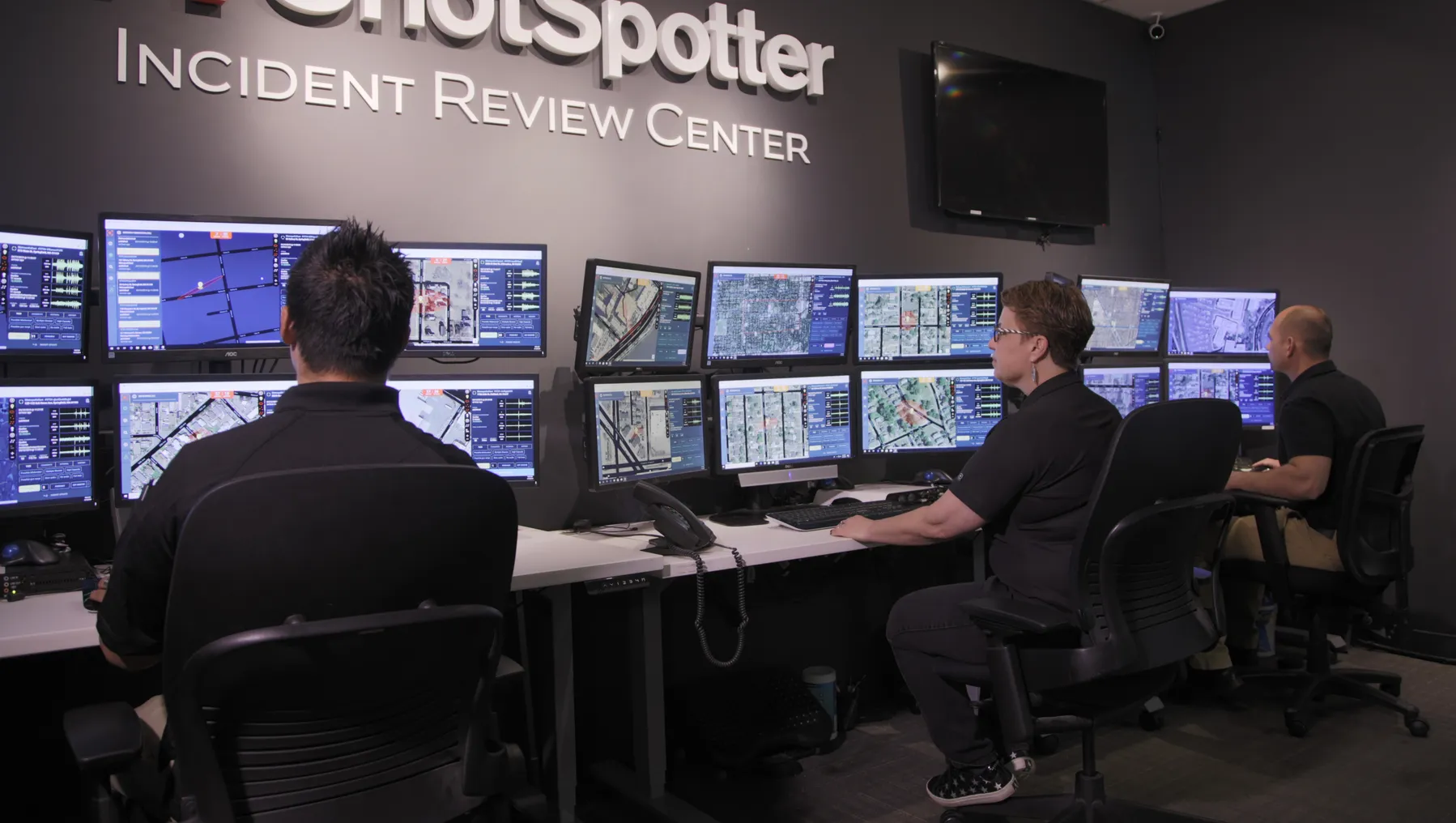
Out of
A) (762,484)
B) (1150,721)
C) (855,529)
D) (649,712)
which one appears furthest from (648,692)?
(1150,721)

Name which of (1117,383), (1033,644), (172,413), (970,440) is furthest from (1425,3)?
(172,413)

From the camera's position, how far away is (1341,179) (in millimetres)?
4582

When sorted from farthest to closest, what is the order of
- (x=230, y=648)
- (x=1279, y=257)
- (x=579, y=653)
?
(x=1279, y=257) < (x=579, y=653) < (x=230, y=648)

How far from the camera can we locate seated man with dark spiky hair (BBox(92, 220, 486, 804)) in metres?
1.32

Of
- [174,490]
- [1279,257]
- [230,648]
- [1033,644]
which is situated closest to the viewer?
[230,648]

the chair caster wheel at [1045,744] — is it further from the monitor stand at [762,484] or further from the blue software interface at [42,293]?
the blue software interface at [42,293]

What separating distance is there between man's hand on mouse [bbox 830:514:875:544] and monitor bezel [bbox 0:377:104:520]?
1.81 metres

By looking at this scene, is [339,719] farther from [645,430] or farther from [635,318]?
[635,318]

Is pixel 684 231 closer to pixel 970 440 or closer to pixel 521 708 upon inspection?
pixel 970 440

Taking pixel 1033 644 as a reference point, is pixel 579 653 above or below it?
below

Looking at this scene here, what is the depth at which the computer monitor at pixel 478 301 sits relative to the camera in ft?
8.70

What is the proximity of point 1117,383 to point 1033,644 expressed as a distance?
220cm

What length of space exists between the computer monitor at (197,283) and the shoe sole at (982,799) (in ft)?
6.46

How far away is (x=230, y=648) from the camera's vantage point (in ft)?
3.95
